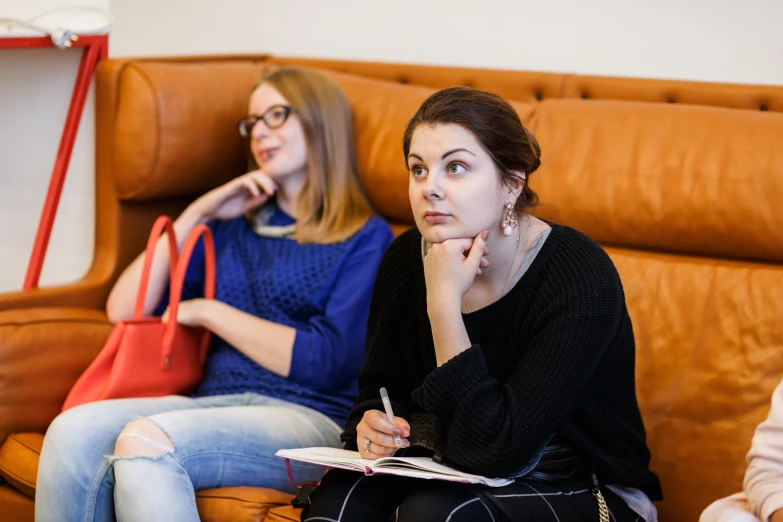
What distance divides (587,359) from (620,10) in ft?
3.93

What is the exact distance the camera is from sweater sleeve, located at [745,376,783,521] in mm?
1269

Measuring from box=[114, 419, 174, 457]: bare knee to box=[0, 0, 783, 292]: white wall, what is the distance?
92 cm

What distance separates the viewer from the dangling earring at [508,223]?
4.97 ft

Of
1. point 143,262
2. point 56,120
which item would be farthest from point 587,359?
point 56,120

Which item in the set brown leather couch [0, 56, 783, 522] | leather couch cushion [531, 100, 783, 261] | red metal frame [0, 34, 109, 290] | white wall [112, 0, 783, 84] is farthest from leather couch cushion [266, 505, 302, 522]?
white wall [112, 0, 783, 84]

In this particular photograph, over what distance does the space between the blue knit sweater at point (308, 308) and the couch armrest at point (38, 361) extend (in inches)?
10.8

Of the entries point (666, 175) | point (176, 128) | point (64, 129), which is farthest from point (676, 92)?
point (64, 129)

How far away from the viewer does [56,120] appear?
2.48 m

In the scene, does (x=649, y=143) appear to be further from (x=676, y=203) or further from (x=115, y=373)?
(x=115, y=373)

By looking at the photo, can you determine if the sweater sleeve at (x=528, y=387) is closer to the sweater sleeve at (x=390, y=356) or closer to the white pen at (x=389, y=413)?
the white pen at (x=389, y=413)

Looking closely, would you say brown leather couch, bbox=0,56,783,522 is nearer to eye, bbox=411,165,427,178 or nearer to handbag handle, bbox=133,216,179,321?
handbag handle, bbox=133,216,179,321

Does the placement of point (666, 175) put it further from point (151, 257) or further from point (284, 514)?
point (151, 257)

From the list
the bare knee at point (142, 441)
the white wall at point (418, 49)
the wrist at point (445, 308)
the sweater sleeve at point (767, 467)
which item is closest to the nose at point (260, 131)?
the white wall at point (418, 49)

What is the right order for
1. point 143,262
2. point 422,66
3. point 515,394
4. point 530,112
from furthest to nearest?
point 422,66, point 143,262, point 530,112, point 515,394
